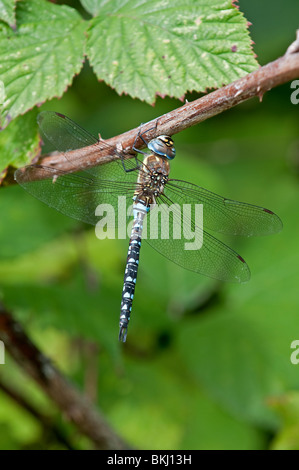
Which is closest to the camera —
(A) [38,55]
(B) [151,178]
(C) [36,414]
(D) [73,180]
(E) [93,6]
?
(A) [38,55]

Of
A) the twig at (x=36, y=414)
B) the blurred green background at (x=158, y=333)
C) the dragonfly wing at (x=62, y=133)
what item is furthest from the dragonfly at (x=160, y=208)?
the twig at (x=36, y=414)

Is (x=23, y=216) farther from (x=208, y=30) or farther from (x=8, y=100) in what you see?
(x=208, y=30)

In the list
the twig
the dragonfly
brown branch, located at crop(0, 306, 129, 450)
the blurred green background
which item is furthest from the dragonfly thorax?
the twig

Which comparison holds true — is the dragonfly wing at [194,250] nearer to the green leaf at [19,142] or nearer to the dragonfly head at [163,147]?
the dragonfly head at [163,147]

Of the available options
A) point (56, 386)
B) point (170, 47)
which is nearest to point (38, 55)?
point (170, 47)

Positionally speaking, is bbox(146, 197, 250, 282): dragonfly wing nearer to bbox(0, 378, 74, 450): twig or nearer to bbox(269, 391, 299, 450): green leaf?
bbox(269, 391, 299, 450): green leaf

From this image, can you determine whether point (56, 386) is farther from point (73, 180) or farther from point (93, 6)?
point (93, 6)
